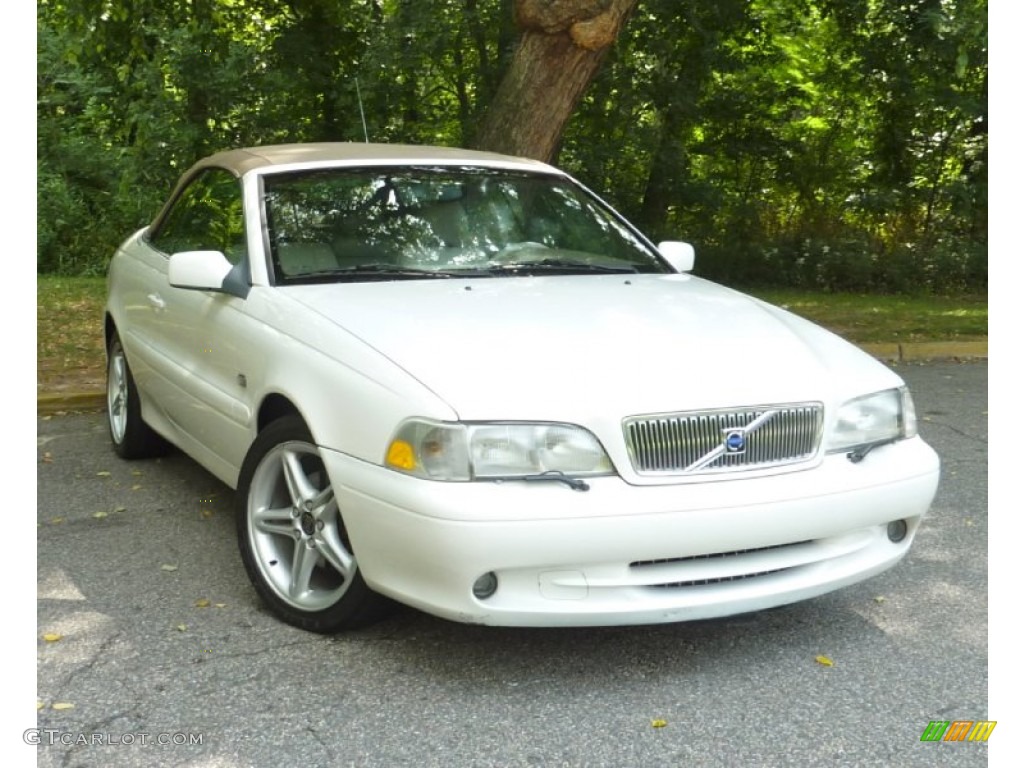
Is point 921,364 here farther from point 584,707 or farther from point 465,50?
point 465,50

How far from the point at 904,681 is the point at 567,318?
155 centimetres

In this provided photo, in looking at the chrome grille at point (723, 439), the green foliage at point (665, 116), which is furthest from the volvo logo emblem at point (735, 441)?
the green foliage at point (665, 116)

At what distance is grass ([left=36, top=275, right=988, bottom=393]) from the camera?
339 inches

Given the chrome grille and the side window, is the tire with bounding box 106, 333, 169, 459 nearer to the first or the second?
the side window

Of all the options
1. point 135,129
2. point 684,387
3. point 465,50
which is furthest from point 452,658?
point 135,129

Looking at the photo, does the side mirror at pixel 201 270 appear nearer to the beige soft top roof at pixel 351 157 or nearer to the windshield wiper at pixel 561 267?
the beige soft top roof at pixel 351 157

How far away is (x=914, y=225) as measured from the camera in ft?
54.1

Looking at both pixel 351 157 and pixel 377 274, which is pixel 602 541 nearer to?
pixel 377 274

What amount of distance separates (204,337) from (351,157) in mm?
1021

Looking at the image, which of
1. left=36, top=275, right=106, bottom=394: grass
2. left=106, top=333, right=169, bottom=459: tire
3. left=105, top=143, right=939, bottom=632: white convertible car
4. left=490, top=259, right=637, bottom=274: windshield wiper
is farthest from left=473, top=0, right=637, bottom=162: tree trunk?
left=490, top=259, right=637, bottom=274: windshield wiper

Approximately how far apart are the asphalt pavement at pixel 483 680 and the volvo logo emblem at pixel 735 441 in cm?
71

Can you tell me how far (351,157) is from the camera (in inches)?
207

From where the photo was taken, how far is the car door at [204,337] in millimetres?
4547

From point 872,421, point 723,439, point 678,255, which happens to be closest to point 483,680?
point 723,439
